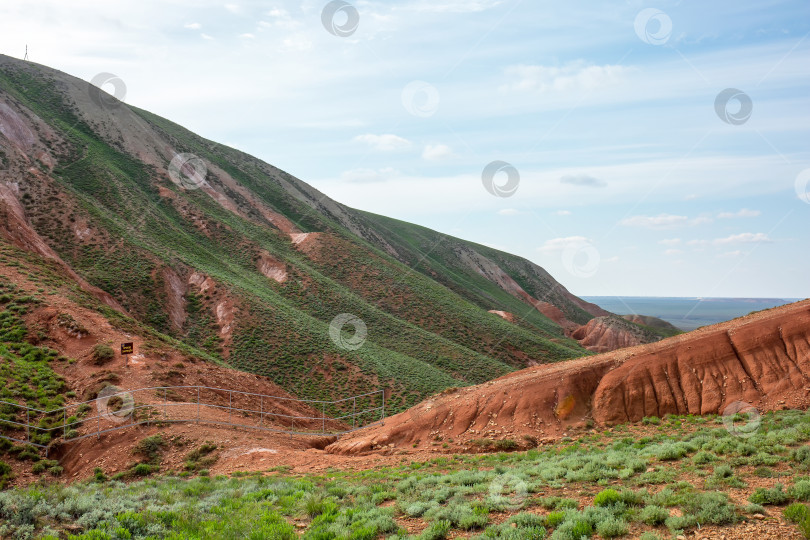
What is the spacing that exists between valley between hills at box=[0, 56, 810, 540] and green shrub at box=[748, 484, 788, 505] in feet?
0.10

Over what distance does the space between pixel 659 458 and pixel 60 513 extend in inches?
527

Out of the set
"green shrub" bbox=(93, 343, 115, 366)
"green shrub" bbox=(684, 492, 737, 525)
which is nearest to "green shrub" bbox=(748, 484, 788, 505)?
"green shrub" bbox=(684, 492, 737, 525)

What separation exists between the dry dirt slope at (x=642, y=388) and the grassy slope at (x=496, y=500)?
154 inches

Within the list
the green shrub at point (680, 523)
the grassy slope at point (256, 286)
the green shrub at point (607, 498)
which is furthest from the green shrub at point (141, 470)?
the grassy slope at point (256, 286)

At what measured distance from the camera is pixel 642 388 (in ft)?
66.6

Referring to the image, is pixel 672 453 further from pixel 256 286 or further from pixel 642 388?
pixel 256 286

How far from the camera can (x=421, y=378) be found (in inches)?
1750

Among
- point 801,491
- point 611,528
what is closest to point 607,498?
point 611,528

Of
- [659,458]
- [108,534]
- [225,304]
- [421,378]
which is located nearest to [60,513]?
[108,534]

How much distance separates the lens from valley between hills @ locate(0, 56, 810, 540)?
10.3 meters

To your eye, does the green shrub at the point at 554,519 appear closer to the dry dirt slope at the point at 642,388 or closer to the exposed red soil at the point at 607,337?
the dry dirt slope at the point at 642,388

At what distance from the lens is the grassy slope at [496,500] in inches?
351

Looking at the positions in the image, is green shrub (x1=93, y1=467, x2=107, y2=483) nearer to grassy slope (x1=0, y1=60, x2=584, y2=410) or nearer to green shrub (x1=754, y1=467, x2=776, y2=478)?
green shrub (x1=754, y1=467, x2=776, y2=478)

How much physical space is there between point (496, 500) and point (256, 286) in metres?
48.8
